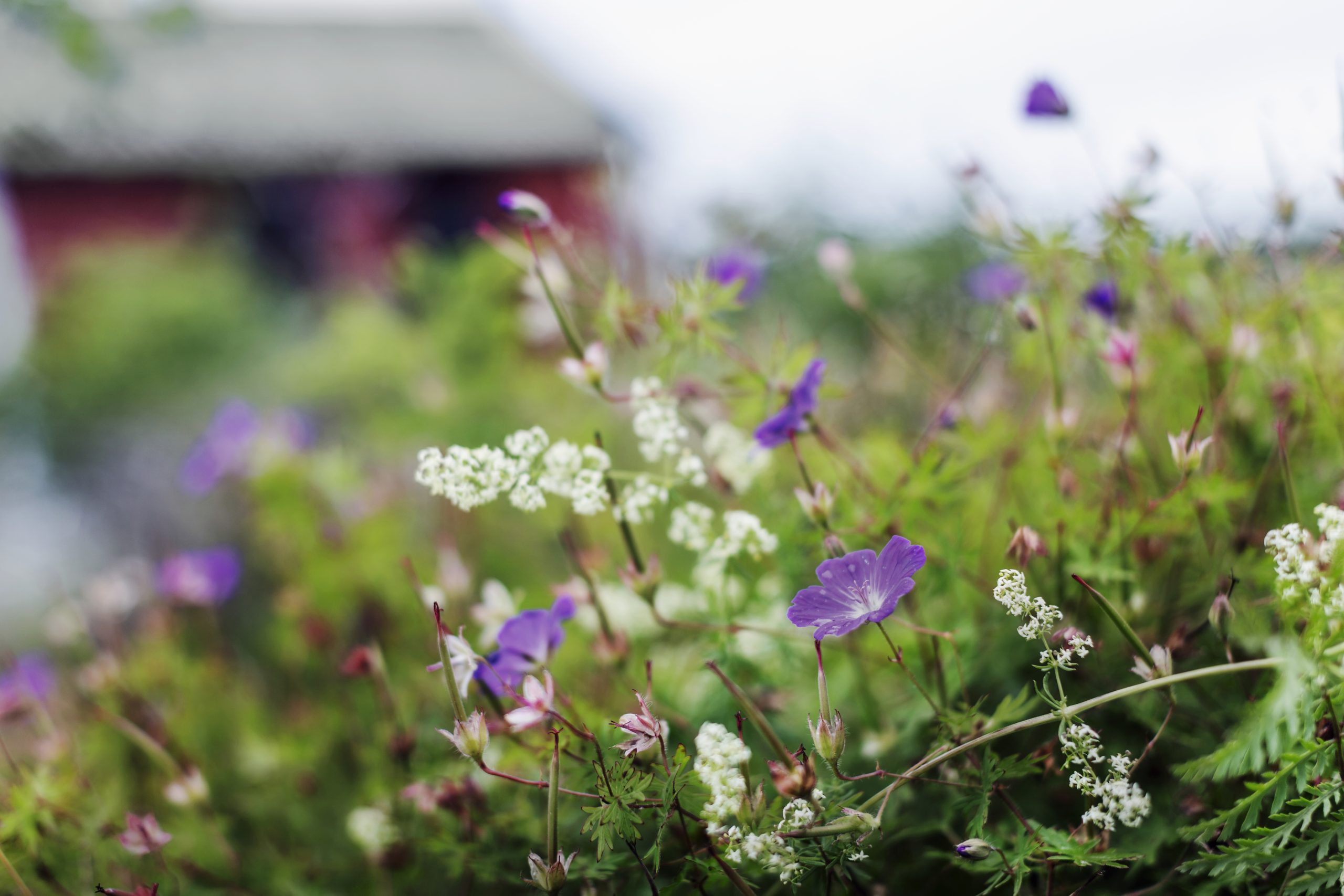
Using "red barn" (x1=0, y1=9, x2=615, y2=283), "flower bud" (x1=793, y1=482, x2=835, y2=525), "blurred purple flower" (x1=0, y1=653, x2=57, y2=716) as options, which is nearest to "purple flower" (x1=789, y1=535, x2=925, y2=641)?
"flower bud" (x1=793, y1=482, x2=835, y2=525)

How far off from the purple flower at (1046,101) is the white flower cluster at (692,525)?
60 cm

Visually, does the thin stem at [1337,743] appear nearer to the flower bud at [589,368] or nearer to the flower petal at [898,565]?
the flower petal at [898,565]

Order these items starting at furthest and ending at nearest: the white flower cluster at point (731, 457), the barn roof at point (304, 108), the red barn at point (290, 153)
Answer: the red barn at point (290, 153) < the barn roof at point (304, 108) < the white flower cluster at point (731, 457)

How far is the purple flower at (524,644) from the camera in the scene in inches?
27.5

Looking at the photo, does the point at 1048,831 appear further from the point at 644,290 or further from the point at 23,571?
the point at 23,571

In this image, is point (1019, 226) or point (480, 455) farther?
point (1019, 226)

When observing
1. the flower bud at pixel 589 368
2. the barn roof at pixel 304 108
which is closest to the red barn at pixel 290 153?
the barn roof at pixel 304 108

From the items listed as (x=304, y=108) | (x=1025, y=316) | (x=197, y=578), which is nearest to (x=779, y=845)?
(x=1025, y=316)

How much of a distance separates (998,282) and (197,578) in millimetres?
1342

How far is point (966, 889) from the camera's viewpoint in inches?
31.8

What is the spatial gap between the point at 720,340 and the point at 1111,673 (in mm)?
466

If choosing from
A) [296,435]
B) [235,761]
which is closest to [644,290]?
[296,435]

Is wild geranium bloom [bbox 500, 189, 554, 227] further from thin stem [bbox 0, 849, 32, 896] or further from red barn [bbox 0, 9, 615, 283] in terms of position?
red barn [bbox 0, 9, 615, 283]

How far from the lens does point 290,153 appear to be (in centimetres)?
764
